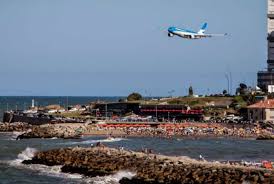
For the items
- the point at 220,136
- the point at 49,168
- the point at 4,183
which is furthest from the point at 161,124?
the point at 4,183

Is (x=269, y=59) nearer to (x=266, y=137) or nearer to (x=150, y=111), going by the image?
(x=150, y=111)

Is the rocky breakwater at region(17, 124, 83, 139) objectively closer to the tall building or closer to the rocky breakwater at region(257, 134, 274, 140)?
the rocky breakwater at region(257, 134, 274, 140)

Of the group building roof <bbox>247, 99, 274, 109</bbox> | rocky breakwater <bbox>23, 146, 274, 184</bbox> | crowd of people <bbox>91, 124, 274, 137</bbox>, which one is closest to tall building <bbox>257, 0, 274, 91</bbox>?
building roof <bbox>247, 99, 274, 109</bbox>

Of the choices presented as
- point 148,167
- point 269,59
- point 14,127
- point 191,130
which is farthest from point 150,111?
point 148,167

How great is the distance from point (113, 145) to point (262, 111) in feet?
131

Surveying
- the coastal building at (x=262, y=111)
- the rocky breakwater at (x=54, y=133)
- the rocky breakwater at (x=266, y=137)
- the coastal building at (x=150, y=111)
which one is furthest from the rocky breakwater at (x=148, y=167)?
the coastal building at (x=150, y=111)

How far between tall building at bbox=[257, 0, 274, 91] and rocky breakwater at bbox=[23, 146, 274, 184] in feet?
346

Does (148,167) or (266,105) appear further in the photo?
(266,105)

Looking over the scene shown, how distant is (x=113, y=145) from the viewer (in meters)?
89.4

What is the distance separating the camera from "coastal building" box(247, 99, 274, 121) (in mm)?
121500

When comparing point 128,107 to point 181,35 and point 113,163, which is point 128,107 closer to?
point 181,35

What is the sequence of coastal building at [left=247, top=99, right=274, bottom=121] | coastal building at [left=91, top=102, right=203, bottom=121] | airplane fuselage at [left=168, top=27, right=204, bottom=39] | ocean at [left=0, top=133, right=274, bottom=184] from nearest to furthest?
ocean at [left=0, top=133, right=274, bottom=184] < airplane fuselage at [left=168, top=27, right=204, bottom=39] < coastal building at [left=247, top=99, right=274, bottom=121] < coastal building at [left=91, top=102, right=203, bottom=121]

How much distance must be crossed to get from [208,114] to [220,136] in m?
30.8

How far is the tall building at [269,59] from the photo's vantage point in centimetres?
17665
